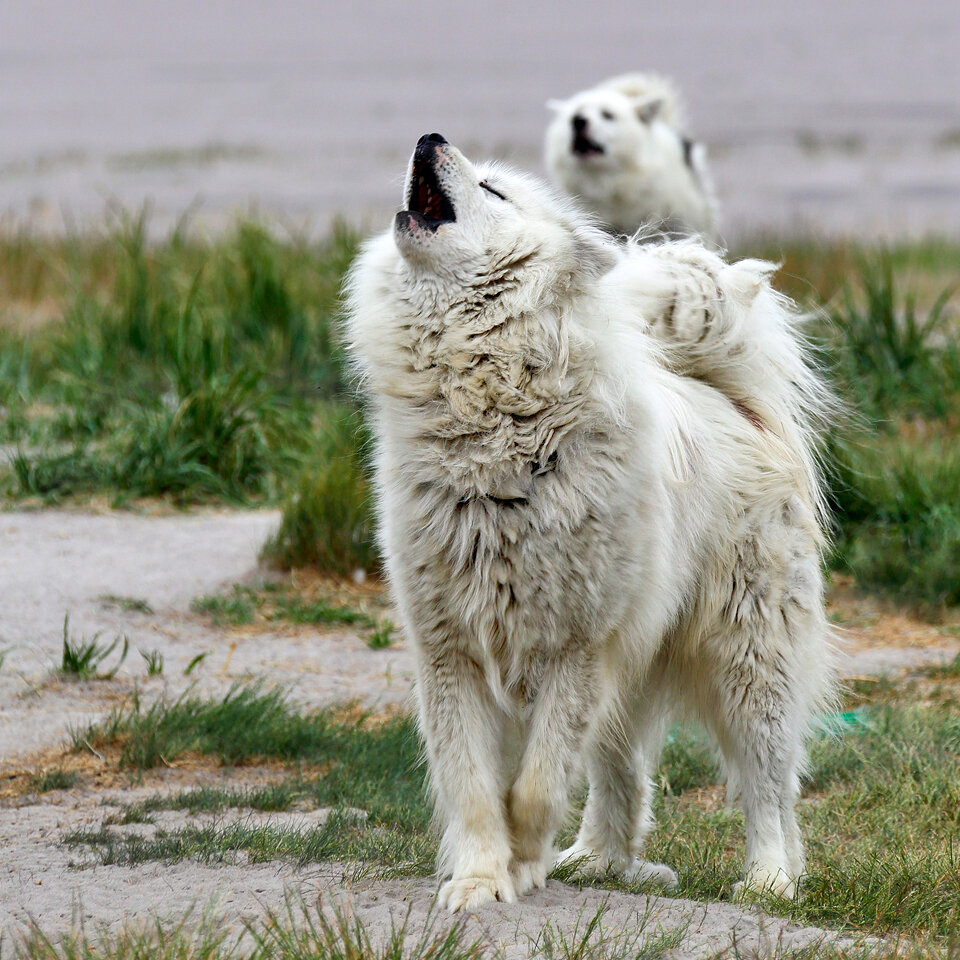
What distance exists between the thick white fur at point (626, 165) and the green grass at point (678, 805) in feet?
23.1

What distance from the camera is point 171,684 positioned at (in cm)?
555

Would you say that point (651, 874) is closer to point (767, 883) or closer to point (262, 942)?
point (767, 883)

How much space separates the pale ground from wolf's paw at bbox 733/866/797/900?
1.14 ft

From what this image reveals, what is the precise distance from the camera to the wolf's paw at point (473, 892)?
332 centimetres

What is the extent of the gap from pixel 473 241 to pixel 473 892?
1.69m

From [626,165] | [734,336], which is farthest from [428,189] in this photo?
[626,165]

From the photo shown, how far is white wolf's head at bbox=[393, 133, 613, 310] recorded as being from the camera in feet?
11.7

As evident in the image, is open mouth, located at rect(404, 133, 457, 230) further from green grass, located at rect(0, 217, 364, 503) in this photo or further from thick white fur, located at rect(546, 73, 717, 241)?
thick white fur, located at rect(546, 73, 717, 241)

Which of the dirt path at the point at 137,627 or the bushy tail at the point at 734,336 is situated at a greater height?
the bushy tail at the point at 734,336

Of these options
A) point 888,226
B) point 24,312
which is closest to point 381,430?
point 24,312

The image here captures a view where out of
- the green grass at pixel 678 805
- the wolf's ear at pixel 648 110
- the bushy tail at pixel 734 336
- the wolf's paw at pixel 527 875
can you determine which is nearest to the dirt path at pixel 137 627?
the green grass at pixel 678 805

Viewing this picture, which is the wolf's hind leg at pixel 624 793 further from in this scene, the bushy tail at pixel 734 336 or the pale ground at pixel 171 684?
the bushy tail at pixel 734 336

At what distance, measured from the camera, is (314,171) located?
2586 centimetres

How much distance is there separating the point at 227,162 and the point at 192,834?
79.3 feet
